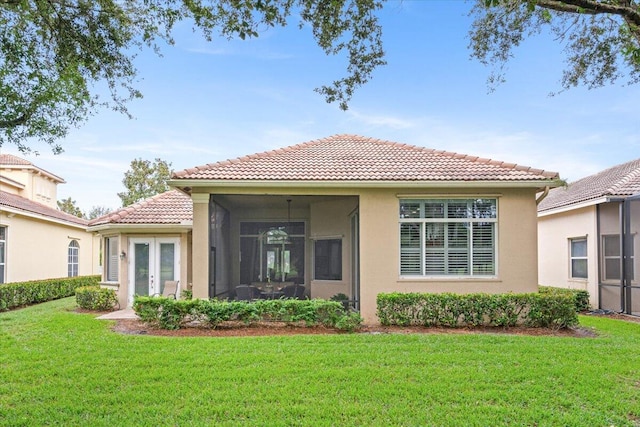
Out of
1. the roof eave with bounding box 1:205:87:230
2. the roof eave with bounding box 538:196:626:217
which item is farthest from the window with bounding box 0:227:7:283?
the roof eave with bounding box 538:196:626:217

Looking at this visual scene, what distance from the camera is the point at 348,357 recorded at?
7.86 m

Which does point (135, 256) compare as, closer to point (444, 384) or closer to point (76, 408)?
point (76, 408)

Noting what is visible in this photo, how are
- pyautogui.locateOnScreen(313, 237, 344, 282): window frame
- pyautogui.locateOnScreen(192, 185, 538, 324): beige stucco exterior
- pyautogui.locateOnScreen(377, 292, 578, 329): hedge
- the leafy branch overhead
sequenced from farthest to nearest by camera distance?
pyautogui.locateOnScreen(313, 237, 344, 282): window frame
pyautogui.locateOnScreen(192, 185, 538, 324): beige stucco exterior
pyautogui.locateOnScreen(377, 292, 578, 329): hedge
the leafy branch overhead

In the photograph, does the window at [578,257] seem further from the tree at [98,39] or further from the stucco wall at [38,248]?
the stucco wall at [38,248]

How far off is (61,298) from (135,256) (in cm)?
775

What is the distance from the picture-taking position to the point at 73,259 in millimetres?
25281

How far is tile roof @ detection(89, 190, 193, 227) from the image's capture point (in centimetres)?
1528

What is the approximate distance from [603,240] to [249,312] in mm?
12963

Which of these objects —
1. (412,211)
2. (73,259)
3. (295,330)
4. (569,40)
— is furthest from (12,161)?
(569,40)

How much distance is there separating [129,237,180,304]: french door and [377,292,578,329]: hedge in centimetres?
838

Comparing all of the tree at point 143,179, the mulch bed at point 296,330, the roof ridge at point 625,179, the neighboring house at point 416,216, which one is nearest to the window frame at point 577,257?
the roof ridge at point 625,179

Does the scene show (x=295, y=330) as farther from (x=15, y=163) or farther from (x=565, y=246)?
(x=15, y=163)

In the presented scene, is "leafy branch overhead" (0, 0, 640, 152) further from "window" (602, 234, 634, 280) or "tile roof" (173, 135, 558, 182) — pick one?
"window" (602, 234, 634, 280)

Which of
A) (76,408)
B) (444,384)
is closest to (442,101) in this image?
(444,384)
